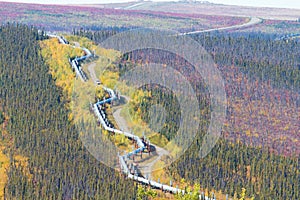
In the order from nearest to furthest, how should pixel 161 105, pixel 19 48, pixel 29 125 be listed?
pixel 29 125, pixel 161 105, pixel 19 48

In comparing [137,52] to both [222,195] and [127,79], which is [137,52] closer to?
[127,79]

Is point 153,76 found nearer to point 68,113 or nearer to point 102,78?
point 102,78

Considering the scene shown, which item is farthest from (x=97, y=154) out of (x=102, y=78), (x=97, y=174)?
(x=102, y=78)

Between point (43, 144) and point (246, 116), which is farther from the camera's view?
point (246, 116)

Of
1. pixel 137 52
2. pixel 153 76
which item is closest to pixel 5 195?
pixel 153 76

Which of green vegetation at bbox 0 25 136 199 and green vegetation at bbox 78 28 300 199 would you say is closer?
green vegetation at bbox 0 25 136 199

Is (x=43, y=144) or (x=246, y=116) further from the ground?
(x=43, y=144)

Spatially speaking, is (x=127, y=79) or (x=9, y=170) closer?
(x=9, y=170)

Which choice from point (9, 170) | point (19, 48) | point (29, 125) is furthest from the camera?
point (19, 48)

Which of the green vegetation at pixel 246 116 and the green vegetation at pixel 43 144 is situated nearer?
the green vegetation at pixel 43 144
